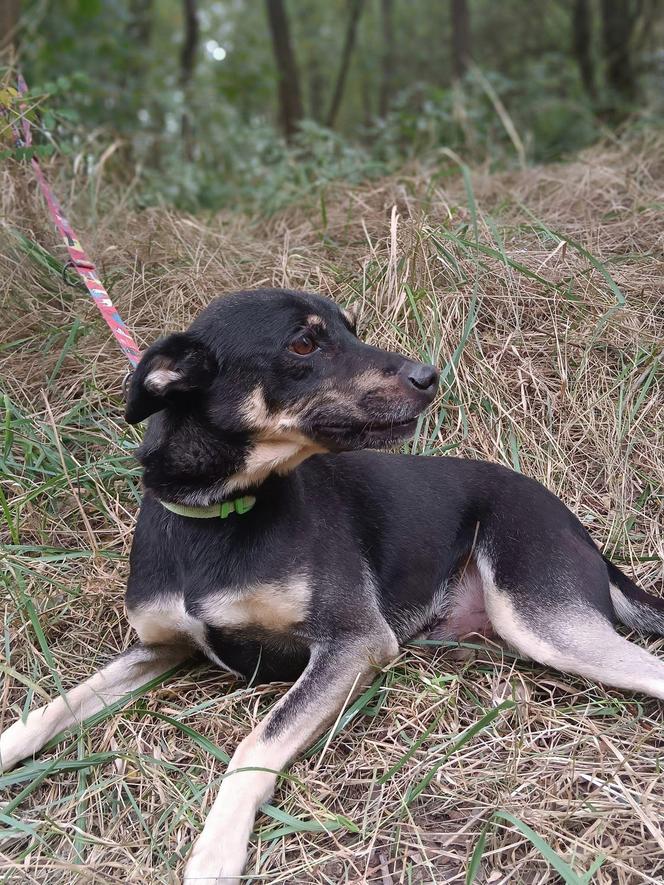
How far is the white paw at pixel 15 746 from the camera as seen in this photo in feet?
8.88

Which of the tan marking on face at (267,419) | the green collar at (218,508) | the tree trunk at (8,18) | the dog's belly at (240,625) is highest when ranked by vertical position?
the tree trunk at (8,18)

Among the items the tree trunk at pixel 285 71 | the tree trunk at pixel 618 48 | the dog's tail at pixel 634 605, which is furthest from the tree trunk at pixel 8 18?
the tree trunk at pixel 618 48

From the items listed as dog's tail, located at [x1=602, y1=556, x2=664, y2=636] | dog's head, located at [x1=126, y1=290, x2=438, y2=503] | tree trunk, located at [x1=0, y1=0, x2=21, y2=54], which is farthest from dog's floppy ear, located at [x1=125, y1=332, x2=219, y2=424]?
tree trunk, located at [x1=0, y1=0, x2=21, y2=54]

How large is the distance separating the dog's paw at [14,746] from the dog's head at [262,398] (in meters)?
0.90

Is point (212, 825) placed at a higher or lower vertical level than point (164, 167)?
lower

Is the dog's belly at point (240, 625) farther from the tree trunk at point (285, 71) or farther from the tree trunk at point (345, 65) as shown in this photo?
the tree trunk at point (345, 65)

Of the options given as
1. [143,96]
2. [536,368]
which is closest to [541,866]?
[536,368]

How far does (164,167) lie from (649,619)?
710 cm

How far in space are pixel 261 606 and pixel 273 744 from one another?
1.41 ft

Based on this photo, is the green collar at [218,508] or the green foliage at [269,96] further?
the green foliage at [269,96]

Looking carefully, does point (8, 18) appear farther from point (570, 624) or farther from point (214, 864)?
point (214, 864)

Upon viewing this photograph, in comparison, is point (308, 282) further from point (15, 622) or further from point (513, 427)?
point (15, 622)

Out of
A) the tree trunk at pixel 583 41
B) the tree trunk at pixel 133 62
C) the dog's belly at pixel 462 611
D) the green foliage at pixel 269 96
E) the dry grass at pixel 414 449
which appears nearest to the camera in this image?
the dry grass at pixel 414 449

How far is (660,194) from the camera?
5500 mm
